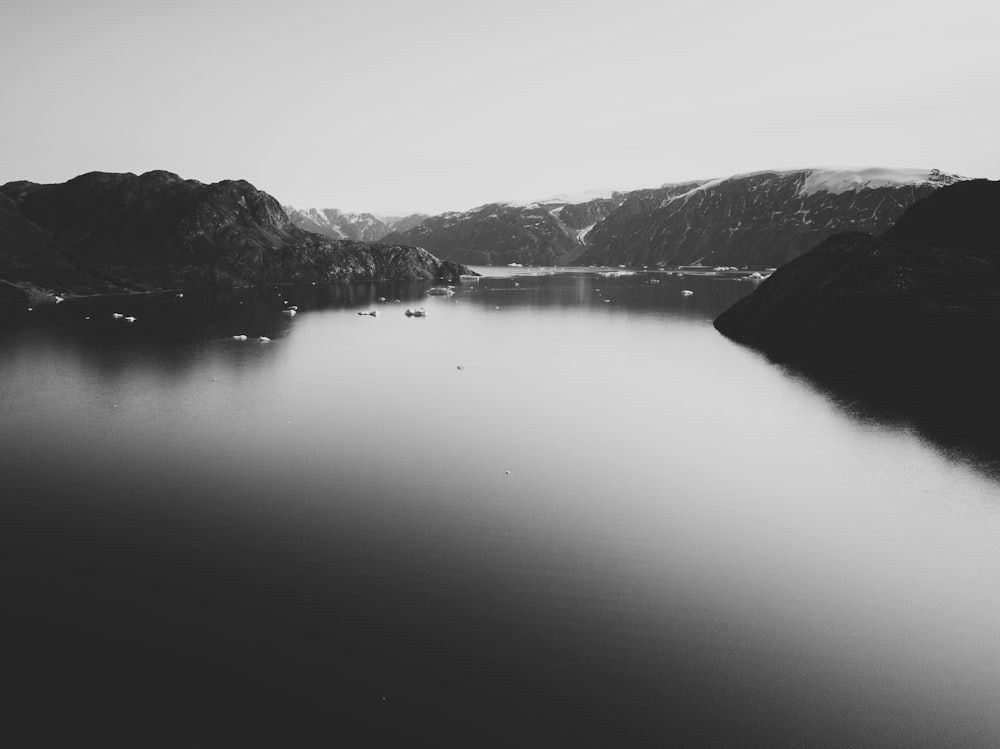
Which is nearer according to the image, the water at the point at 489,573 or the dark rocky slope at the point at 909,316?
the water at the point at 489,573

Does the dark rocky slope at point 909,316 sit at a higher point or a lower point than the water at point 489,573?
higher

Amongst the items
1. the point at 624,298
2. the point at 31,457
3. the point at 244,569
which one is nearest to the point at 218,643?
the point at 244,569

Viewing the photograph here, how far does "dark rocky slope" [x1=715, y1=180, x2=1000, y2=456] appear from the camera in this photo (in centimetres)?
5525

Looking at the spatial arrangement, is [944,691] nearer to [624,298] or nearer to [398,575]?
[398,575]

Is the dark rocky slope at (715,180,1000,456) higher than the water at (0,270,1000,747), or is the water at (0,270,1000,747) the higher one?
the dark rocky slope at (715,180,1000,456)

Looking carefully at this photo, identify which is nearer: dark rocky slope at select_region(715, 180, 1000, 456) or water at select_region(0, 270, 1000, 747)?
water at select_region(0, 270, 1000, 747)

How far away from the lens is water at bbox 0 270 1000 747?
18.3 m

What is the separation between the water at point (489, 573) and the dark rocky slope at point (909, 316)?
12.3 m

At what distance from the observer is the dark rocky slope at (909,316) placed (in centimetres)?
5525

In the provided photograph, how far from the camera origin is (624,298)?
17488 centimetres

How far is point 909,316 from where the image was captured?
67000 mm

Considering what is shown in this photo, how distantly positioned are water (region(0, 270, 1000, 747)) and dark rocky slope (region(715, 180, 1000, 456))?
12348 millimetres

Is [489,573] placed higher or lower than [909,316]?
lower

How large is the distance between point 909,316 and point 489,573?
64887 millimetres
